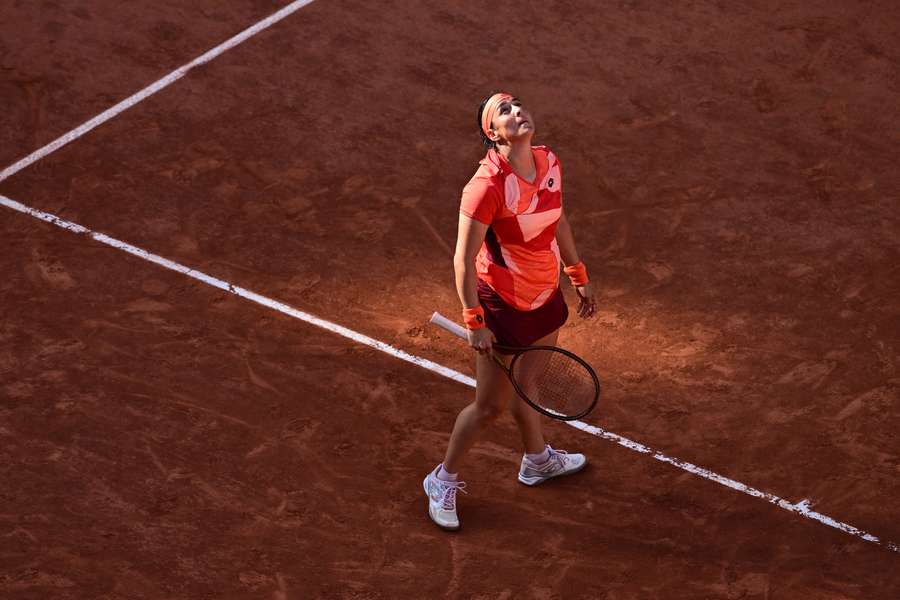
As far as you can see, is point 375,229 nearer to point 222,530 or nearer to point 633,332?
point 633,332

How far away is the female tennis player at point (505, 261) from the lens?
6.00 metres

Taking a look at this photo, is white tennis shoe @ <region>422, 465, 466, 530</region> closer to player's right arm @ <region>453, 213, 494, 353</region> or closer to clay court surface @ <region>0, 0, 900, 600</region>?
clay court surface @ <region>0, 0, 900, 600</region>

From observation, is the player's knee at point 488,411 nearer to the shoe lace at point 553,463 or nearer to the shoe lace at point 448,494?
the shoe lace at point 448,494

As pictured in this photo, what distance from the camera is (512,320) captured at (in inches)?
248

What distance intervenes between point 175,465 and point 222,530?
58cm

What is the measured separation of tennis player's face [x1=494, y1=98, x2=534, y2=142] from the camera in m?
5.96

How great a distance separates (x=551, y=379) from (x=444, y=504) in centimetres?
89

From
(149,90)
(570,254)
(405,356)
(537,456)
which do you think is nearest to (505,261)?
(570,254)

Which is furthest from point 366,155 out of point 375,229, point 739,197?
point 739,197

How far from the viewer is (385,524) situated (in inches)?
270

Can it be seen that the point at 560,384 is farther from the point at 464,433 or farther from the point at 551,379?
the point at 464,433

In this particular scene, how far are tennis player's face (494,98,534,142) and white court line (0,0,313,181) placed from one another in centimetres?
485

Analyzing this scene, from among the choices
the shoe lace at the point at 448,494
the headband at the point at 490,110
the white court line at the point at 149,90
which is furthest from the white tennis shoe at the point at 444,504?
the white court line at the point at 149,90

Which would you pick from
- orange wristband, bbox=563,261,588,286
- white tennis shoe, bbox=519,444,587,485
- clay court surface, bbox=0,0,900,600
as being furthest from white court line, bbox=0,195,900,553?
orange wristband, bbox=563,261,588,286
